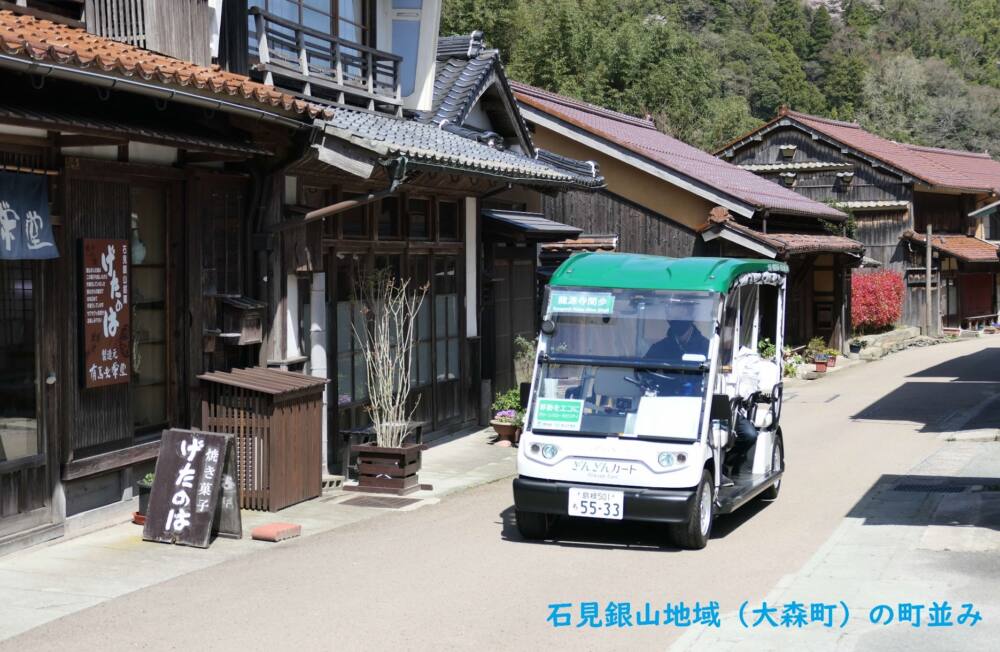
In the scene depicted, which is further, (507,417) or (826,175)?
(826,175)

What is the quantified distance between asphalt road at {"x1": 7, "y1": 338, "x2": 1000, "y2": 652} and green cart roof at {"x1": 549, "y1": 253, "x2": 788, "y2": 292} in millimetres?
2426

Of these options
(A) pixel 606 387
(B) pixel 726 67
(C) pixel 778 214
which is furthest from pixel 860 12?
(A) pixel 606 387

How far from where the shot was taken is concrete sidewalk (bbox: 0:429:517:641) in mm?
8016

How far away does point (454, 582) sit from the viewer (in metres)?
8.91

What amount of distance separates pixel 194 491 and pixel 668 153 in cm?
2081

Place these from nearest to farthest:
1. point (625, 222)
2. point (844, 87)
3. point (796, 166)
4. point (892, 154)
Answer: point (625, 222)
point (796, 166)
point (892, 154)
point (844, 87)

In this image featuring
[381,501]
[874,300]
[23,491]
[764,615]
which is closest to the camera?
[764,615]

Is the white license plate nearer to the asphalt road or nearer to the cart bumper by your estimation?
the cart bumper

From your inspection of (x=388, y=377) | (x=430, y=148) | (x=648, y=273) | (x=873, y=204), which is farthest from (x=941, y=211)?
(x=648, y=273)

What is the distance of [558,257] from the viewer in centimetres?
2480

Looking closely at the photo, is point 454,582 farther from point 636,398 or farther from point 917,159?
point 917,159

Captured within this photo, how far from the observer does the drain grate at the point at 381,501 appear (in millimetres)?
12164

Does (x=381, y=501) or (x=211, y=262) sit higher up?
(x=211, y=262)

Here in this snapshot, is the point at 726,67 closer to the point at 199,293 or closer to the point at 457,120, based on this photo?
the point at 457,120
